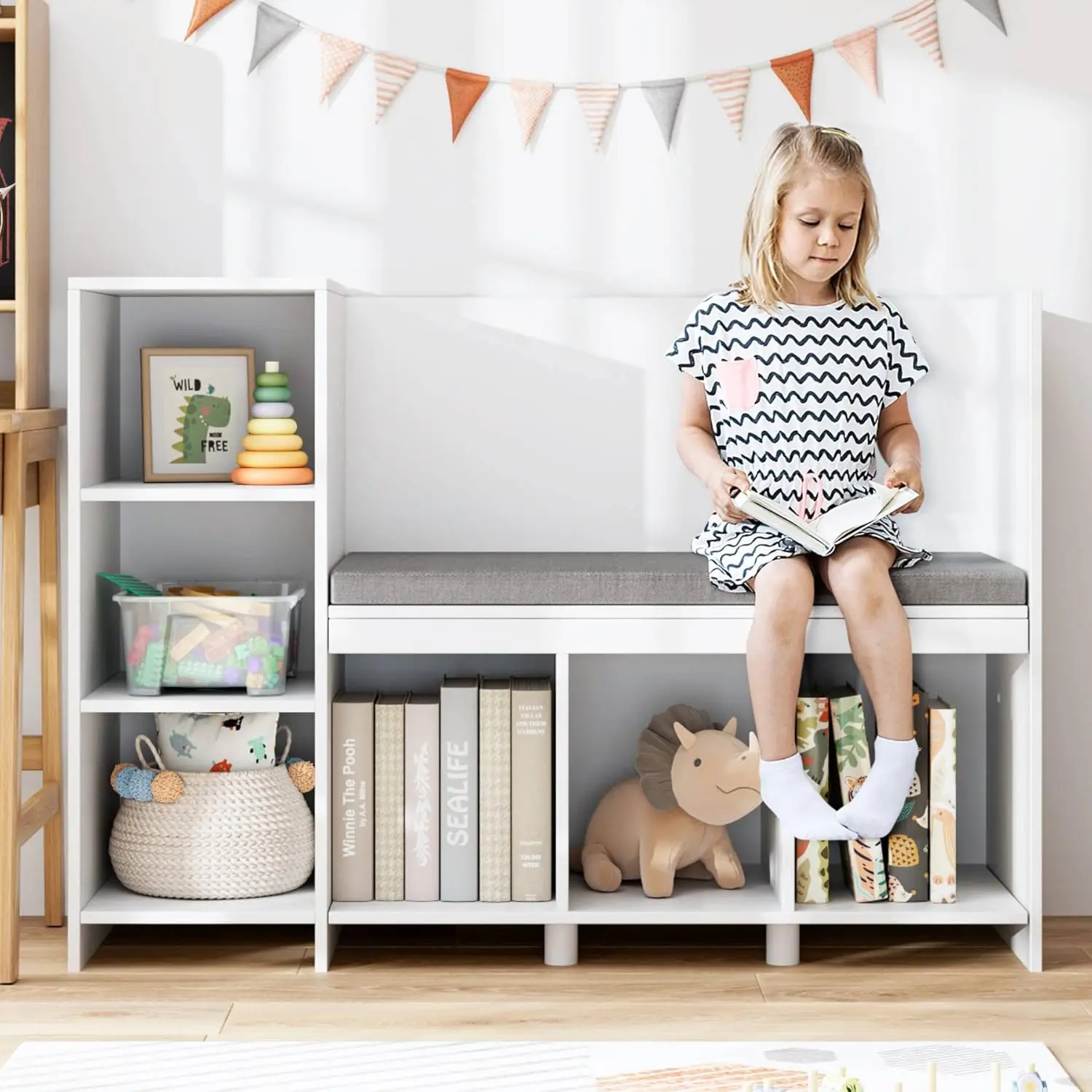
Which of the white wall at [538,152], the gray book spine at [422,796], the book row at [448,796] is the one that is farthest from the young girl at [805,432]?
the gray book spine at [422,796]

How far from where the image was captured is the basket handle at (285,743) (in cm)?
227

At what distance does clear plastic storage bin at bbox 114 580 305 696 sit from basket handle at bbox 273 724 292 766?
0.44ft

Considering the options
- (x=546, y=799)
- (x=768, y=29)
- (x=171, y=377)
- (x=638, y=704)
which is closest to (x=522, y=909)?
(x=546, y=799)

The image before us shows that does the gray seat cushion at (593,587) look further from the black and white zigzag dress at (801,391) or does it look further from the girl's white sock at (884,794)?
the girl's white sock at (884,794)

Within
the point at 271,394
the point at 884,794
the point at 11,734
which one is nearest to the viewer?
the point at 884,794

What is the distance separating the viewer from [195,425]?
2273 mm

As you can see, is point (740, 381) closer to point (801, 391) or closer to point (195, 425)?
point (801, 391)

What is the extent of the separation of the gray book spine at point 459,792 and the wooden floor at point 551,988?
0.45 ft

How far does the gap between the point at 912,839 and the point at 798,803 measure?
0.31 meters

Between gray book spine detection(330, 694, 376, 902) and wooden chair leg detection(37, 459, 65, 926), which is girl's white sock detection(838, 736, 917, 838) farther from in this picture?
wooden chair leg detection(37, 459, 65, 926)

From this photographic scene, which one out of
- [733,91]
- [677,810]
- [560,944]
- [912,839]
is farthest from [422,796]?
[733,91]

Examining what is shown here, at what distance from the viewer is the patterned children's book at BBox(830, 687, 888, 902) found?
217cm

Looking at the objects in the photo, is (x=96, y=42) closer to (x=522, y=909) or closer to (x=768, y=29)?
(x=768, y=29)

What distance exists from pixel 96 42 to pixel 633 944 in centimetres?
173
